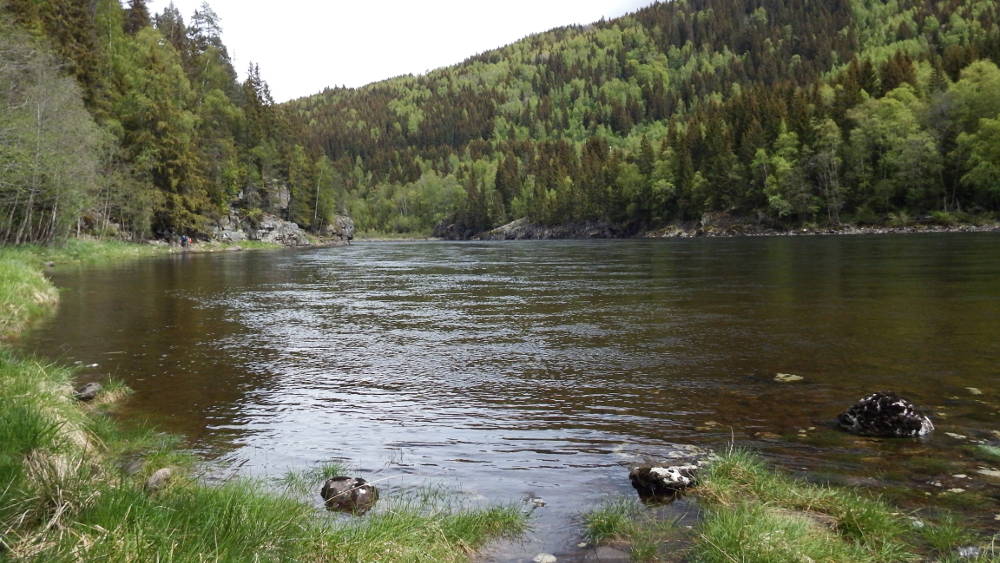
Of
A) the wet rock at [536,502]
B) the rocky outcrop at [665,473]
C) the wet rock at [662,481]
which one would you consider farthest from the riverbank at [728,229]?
the wet rock at [536,502]

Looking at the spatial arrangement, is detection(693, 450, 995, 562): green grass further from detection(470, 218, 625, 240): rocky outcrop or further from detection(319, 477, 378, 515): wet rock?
detection(470, 218, 625, 240): rocky outcrop

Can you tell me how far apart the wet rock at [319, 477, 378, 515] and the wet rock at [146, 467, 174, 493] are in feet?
5.52

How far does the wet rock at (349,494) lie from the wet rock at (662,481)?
309 cm

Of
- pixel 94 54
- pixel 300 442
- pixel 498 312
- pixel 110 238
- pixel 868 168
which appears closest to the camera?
pixel 300 442

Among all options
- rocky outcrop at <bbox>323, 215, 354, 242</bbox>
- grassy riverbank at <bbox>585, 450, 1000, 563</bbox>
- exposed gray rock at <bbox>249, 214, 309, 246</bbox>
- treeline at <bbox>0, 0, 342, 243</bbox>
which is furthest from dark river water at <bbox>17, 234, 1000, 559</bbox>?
rocky outcrop at <bbox>323, 215, 354, 242</bbox>

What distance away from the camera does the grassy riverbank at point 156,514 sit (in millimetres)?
3809

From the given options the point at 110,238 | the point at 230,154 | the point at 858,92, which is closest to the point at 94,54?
the point at 110,238

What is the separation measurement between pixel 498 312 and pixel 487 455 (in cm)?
1378

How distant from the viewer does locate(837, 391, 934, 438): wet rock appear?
8.41 meters

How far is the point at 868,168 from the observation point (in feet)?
327

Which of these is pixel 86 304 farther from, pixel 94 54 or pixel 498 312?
pixel 94 54

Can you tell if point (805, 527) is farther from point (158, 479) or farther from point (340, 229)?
point (340, 229)

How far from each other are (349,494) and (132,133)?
3329 inches

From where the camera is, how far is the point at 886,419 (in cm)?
852
